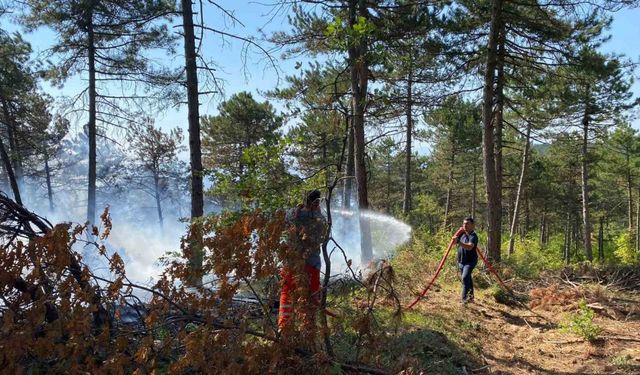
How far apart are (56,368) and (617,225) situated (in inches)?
2470

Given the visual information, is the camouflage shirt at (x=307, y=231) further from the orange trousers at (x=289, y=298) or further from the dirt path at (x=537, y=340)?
the dirt path at (x=537, y=340)

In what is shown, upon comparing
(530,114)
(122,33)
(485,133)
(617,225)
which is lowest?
(617,225)

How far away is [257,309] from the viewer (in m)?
3.89

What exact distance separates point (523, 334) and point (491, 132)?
5563mm

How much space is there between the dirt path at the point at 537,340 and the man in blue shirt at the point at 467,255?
29 cm

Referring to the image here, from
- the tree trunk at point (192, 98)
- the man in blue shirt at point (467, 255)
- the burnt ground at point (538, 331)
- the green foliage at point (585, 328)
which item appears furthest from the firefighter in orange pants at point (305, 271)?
the man in blue shirt at point (467, 255)

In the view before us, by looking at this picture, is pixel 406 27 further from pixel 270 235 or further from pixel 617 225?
pixel 617 225

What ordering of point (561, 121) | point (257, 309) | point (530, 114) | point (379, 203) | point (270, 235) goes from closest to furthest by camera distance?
point (270, 235) < point (257, 309) < point (530, 114) < point (561, 121) < point (379, 203)

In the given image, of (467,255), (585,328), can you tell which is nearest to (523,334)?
(585,328)

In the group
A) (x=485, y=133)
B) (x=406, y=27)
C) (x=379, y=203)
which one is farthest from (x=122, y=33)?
(x=379, y=203)

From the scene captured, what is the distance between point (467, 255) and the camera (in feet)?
27.9

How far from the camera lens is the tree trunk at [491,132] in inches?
416

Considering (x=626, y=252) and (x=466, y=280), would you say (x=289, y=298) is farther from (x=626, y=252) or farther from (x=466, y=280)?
(x=626, y=252)

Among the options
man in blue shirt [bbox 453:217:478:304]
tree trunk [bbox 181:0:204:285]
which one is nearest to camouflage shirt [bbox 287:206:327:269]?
tree trunk [bbox 181:0:204:285]
